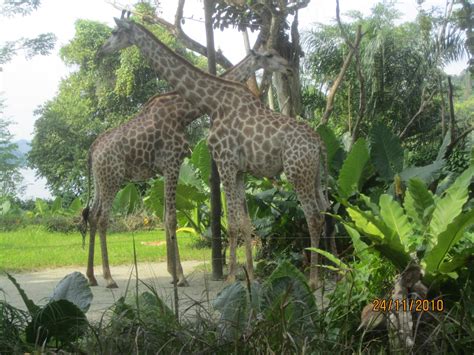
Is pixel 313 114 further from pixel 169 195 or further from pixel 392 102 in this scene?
pixel 169 195

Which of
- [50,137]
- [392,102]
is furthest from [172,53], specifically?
[50,137]

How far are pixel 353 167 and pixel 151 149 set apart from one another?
1959mm

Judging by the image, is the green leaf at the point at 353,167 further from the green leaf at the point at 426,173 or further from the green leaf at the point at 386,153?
the green leaf at the point at 426,173

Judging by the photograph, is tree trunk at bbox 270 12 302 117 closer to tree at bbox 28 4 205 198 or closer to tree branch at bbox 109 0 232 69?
tree branch at bbox 109 0 232 69

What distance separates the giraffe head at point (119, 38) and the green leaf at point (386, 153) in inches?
103

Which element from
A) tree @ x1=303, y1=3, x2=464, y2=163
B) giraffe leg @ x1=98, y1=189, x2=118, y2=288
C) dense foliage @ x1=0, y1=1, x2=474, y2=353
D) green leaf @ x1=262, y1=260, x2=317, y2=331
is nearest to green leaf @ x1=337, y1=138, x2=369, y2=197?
dense foliage @ x1=0, y1=1, x2=474, y2=353

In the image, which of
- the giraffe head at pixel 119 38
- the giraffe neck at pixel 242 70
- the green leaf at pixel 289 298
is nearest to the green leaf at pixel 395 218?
the green leaf at pixel 289 298

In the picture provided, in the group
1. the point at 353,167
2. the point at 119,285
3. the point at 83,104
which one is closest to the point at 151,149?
the point at 119,285

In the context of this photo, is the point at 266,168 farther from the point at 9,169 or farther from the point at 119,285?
the point at 9,169

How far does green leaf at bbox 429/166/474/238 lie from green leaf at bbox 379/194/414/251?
0.18 m

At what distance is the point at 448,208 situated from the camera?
415 cm

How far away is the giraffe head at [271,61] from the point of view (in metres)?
6.29

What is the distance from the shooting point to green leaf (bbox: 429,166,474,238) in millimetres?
4105

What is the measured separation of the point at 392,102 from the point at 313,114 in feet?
7.04
